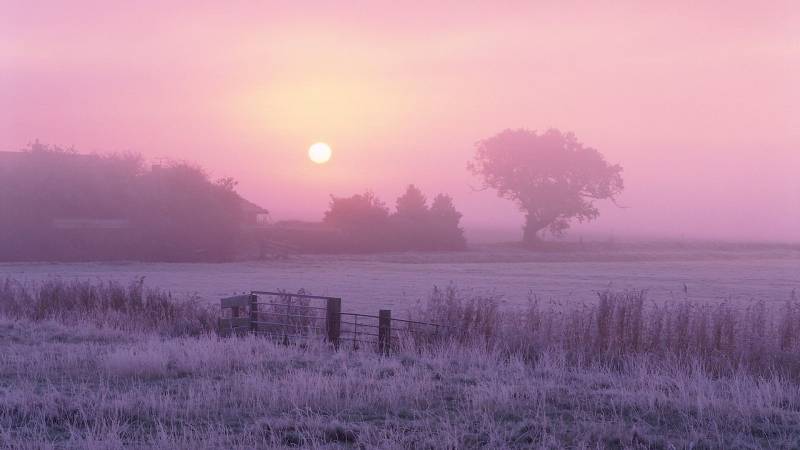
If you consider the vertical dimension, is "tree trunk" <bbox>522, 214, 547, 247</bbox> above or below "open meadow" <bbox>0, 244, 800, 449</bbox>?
above

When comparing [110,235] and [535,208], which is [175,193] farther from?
[535,208]

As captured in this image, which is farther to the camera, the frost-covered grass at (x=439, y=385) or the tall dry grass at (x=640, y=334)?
the tall dry grass at (x=640, y=334)

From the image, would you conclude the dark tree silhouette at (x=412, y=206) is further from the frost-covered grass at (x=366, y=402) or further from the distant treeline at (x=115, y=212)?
the frost-covered grass at (x=366, y=402)

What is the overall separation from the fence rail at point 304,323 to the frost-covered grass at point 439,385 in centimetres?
47

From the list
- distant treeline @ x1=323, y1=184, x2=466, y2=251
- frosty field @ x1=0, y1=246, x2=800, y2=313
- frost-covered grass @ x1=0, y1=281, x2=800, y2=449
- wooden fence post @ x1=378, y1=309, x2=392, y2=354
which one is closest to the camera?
frost-covered grass @ x1=0, y1=281, x2=800, y2=449

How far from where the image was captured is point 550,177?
271 ft

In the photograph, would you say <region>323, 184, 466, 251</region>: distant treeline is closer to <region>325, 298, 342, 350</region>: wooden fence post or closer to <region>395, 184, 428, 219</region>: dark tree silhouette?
<region>395, 184, 428, 219</region>: dark tree silhouette

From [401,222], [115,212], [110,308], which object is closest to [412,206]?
[401,222]

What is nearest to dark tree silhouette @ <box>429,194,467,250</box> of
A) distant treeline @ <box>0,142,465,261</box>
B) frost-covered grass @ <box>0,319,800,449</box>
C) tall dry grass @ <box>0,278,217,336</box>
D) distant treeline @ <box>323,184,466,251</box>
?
distant treeline @ <box>323,184,466,251</box>

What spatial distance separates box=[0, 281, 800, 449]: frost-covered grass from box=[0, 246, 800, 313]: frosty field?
8.99 m

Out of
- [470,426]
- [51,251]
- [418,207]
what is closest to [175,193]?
[51,251]

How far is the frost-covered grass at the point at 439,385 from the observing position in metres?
7.19

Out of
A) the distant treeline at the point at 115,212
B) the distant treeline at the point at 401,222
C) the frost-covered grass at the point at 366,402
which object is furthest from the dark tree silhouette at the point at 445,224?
the frost-covered grass at the point at 366,402

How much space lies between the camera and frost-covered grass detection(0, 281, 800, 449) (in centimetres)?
719
